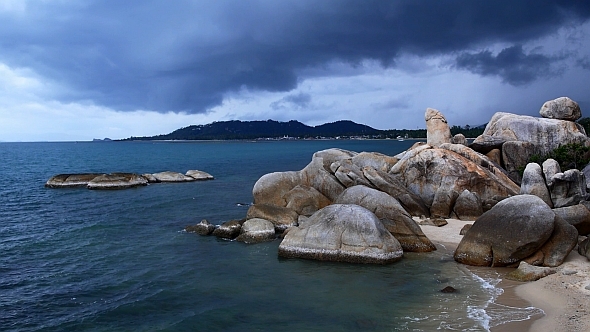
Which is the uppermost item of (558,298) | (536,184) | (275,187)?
(536,184)

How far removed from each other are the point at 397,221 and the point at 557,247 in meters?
6.80

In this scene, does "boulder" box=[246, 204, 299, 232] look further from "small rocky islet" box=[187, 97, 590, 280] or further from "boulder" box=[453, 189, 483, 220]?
"boulder" box=[453, 189, 483, 220]

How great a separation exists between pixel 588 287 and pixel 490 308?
3.77 metres

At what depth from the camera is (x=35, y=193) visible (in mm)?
45688

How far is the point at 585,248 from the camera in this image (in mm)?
18906

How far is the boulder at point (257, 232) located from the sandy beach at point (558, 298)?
38.0 feet

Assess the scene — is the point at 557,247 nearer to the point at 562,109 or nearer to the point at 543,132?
the point at 543,132

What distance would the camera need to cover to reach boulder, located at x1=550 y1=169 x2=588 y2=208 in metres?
26.2

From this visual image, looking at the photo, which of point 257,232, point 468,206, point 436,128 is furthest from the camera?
point 436,128

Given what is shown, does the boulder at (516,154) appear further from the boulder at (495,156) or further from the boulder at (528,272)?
the boulder at (528,272)

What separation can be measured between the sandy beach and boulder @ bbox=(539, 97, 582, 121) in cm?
2330

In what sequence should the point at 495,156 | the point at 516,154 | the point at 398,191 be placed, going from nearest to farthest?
1. the point at 398,191
2. the point at 516,154
3. the point at 495,156

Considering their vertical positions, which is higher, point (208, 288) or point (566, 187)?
point (566, 187)

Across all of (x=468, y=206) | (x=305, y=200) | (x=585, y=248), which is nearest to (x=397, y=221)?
(x=468, y=206)
